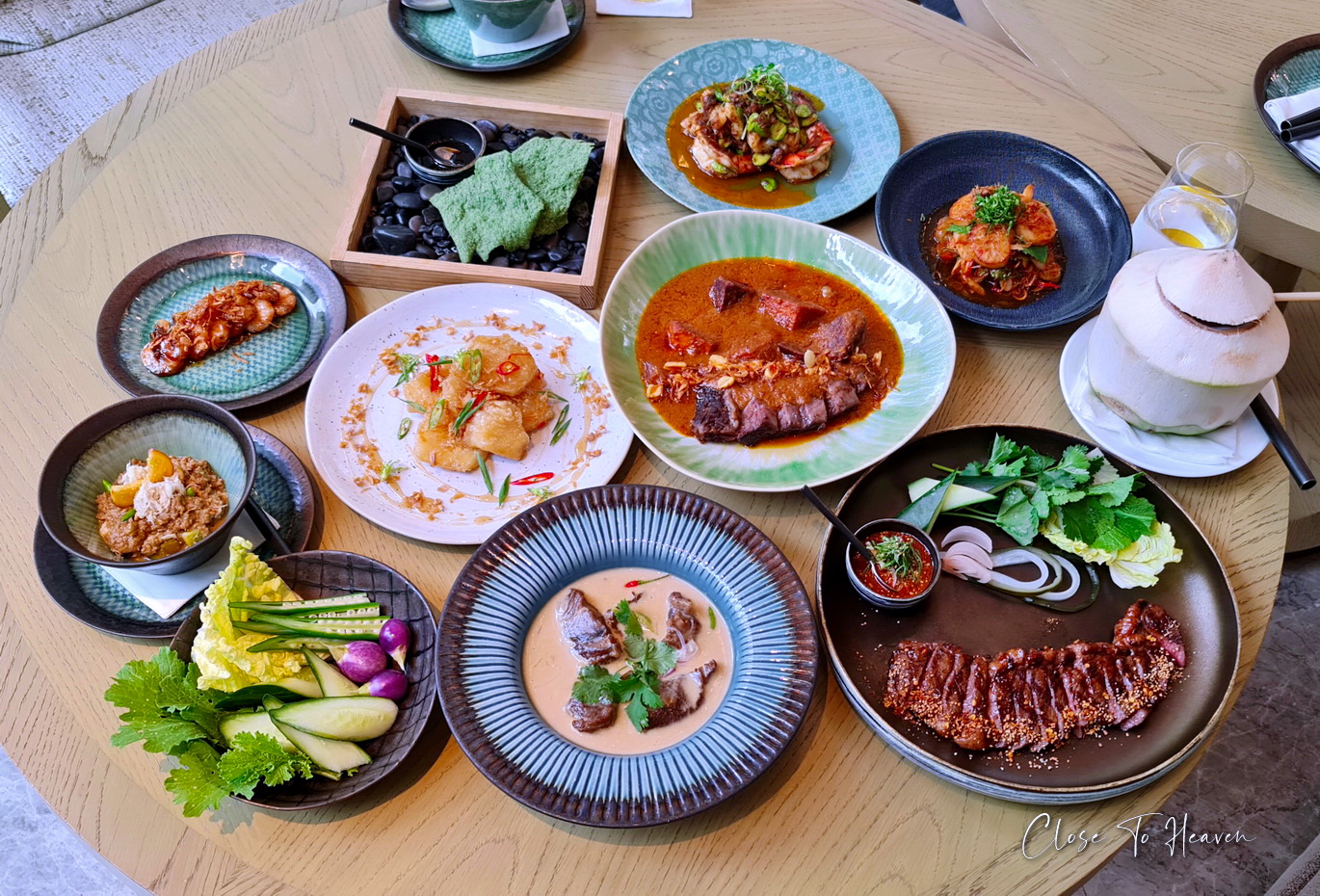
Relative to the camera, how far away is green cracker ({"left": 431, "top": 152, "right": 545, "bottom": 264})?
233cm

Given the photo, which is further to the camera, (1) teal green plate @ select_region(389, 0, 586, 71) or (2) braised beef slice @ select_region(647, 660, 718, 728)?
(1) teal green plate @ select_region(389, 0, 586, 71)

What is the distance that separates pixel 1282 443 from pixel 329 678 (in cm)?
204

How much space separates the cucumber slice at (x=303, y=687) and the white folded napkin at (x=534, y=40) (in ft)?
6.70

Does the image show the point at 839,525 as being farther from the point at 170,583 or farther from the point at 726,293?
the point at 170,583

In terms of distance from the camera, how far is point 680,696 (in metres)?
1.72

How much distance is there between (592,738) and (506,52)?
2154 mm

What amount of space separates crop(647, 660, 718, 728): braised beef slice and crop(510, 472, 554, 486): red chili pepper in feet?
1.83

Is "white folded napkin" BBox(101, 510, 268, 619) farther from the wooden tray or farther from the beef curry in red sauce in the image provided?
the beef curry in red sauce

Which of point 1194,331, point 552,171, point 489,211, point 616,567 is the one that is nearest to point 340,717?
point 616,567

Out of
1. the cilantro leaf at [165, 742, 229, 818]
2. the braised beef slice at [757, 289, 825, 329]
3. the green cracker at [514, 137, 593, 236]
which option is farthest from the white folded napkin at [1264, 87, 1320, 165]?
the cilantro leaf at [165, 742, 229, 818]

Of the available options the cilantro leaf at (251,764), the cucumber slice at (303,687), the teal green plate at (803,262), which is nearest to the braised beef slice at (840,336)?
the teal green plate at (803,262)

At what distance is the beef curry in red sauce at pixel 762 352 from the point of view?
81.6 inches

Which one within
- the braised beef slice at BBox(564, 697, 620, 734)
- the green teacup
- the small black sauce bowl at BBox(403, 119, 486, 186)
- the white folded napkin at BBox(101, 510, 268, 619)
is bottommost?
the braised beef slice at BBox(564, 697, 620, 734)

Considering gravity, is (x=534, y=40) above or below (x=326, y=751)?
above
